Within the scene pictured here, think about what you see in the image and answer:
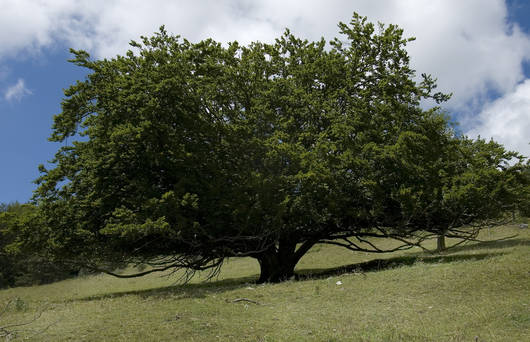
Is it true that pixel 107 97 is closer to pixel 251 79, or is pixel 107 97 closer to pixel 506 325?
pixel 251 79

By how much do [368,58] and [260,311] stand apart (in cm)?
1418

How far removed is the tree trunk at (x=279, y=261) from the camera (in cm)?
2016

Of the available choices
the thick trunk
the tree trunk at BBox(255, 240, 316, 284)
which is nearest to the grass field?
the thick trunk

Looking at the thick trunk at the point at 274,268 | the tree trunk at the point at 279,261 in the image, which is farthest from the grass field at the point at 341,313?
the tree trunk at the point at 279,261

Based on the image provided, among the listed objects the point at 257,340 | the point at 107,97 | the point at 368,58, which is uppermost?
the point at 368,58

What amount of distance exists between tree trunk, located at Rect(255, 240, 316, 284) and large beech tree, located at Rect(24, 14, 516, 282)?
0.12 meters

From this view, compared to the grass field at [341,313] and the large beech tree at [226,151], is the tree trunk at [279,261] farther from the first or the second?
the grass field at [341,313]

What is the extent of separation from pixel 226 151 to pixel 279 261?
6.49 meters

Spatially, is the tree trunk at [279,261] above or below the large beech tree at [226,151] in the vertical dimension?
below

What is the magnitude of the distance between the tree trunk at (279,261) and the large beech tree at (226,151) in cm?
12

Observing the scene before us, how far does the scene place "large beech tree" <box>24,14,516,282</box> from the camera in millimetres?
16562

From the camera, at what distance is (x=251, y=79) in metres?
19.0

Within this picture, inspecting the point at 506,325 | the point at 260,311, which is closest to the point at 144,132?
the point at 260,311

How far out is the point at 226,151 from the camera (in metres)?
18.5
